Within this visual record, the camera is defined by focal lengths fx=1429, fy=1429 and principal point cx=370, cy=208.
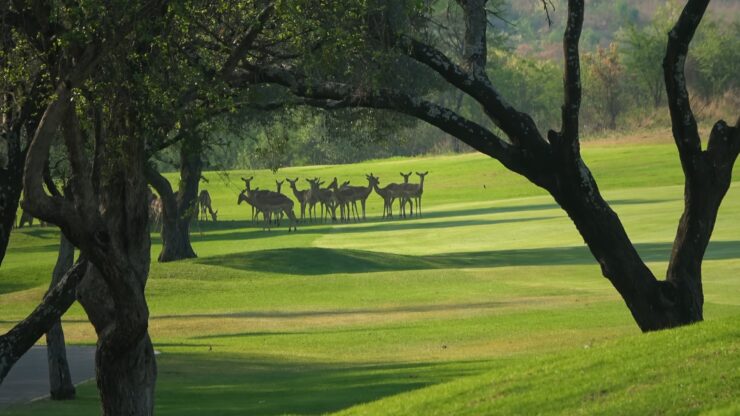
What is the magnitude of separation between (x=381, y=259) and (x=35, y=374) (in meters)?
22.0

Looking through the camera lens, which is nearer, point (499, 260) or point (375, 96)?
point (375, 96)

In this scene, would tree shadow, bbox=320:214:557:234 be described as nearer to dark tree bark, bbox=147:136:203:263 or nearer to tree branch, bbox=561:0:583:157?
dark tree bark, bbox=147:136:203:263

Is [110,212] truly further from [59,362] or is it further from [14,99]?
[59,362]

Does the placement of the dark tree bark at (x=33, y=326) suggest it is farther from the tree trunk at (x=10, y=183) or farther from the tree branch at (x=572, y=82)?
the tree branch at (x=572, y=82)

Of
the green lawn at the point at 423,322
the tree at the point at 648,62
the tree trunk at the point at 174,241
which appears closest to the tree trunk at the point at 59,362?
the green lawn at the point at 423,322

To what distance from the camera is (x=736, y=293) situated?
28859 millimetres

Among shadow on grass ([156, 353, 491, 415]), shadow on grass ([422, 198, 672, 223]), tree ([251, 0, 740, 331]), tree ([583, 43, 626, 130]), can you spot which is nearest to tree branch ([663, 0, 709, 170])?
tree ([251, 0, 740, 331])

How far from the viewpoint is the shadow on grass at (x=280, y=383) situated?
1656 centimetres

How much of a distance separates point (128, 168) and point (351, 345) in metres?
12.4

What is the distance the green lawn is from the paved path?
1.73ft

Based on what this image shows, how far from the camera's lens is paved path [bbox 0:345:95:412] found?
1819cm

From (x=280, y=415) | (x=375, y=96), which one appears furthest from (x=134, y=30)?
(x=280, y=415)

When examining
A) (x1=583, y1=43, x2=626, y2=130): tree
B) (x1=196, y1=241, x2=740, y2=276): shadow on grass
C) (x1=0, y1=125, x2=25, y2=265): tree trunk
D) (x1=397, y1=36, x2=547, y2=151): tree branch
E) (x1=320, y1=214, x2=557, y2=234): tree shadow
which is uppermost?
(x1=583, y1=43, x2=626, y2=130): tree

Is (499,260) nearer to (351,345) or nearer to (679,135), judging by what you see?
(351,345)
